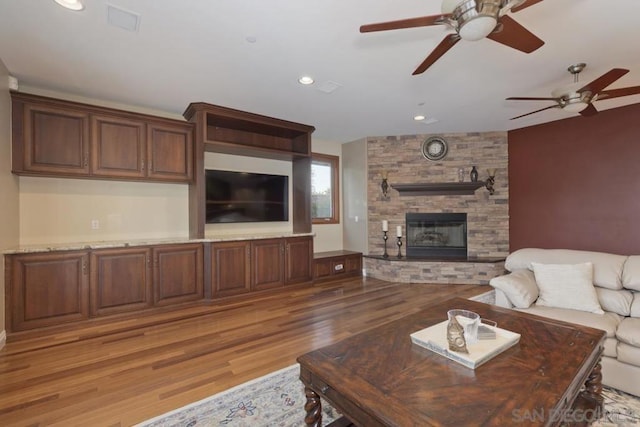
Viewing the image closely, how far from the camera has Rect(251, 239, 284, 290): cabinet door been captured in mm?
4203

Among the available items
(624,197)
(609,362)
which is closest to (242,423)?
(609,362)

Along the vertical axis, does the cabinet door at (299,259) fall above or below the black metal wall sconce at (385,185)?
below

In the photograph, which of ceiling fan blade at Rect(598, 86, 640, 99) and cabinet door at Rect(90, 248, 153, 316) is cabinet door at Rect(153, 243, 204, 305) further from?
ceiling fan blade at Rect(598, 86, 640, 99)

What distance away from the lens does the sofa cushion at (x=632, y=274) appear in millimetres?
2369

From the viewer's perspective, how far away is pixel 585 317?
224cm

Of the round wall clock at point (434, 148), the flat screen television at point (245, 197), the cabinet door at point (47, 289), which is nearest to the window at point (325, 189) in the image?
the flat screen television at point (245, 197)

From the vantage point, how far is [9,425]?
1.68 meters

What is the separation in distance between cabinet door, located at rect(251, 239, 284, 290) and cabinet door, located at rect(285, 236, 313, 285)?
12 cm

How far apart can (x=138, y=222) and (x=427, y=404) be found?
13.1ft

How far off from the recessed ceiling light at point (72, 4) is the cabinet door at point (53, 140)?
5.29 ft

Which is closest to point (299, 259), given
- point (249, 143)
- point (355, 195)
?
point (355, 195)

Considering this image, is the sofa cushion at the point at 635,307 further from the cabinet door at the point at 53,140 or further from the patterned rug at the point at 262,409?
the cabinet door at the point at 53,140

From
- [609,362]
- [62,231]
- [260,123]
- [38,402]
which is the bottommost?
[38,402]

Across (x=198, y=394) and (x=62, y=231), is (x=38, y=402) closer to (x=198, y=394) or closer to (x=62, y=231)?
(x=198, y=394)
